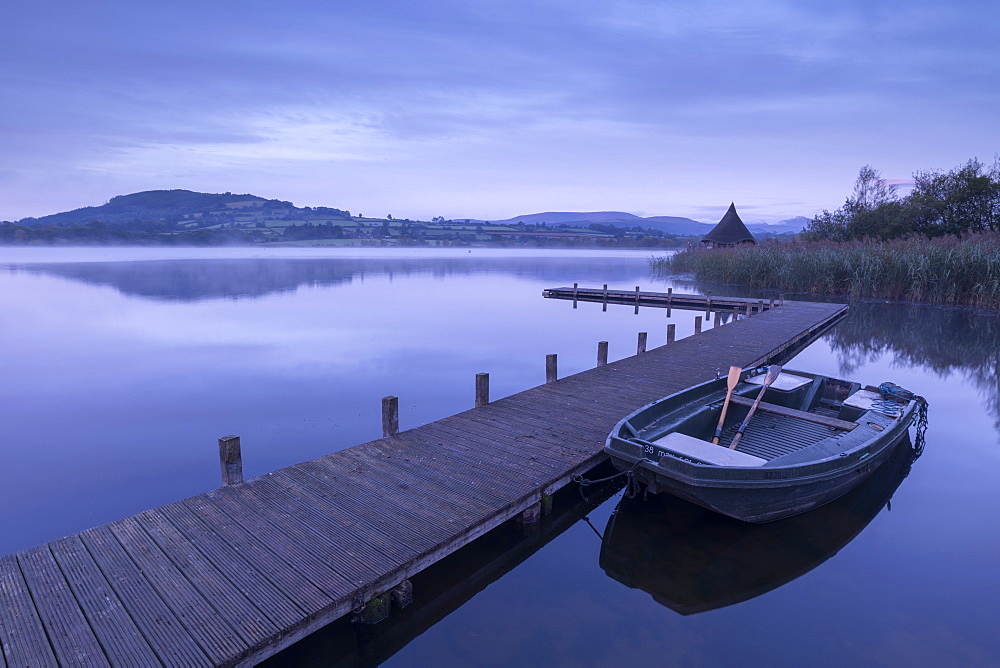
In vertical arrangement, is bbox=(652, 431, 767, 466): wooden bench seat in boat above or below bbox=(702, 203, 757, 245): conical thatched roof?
below

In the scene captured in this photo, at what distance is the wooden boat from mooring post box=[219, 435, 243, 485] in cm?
370

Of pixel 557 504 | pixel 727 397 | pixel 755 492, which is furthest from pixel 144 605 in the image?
pixel 727 397

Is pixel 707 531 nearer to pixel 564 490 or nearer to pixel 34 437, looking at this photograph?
pixel 564 490

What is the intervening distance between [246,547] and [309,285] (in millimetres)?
34276

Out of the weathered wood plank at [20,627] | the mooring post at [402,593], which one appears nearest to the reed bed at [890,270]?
the mooring post at [402,593]

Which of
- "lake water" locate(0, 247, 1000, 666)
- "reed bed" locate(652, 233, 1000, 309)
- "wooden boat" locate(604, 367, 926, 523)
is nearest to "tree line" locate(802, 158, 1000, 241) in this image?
"reed bed" locate(652, 233, 1000, 309)

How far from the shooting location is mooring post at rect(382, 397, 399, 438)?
666 centimetres

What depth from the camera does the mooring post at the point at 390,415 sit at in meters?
6.66

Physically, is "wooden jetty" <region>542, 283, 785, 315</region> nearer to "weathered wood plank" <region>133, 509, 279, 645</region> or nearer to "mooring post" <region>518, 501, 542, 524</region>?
"mooring post" <region>518, 501, 542, 524</region>

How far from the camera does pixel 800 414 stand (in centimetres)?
687

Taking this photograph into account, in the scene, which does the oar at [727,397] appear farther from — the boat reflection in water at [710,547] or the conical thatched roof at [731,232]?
the conical thatched roof at [731,232]

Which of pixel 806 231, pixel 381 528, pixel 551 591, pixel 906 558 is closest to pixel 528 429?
pixel 551 591

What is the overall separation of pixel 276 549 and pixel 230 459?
1.40 metres

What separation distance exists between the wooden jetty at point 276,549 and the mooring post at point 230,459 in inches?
0.5
